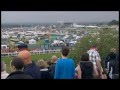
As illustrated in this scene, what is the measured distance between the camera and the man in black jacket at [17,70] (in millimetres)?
5672

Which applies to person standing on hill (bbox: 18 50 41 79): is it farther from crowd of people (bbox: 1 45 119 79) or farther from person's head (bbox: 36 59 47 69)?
person's head (bbox: 36 59 47 69)

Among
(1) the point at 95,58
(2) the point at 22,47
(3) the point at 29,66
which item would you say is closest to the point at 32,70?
(3) the point at 29,66

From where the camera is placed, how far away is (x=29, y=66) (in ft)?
20.4

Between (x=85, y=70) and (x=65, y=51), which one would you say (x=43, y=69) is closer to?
(x=65, y=51)

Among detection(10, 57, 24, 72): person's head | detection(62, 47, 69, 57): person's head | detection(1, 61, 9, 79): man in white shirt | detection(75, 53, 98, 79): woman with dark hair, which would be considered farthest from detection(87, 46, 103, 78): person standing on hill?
detection(10, 57, 24, 72): person's head

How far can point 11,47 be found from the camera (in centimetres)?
707

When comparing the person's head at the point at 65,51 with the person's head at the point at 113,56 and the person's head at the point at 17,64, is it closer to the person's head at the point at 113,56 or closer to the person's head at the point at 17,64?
the person's head at the point at 17,64

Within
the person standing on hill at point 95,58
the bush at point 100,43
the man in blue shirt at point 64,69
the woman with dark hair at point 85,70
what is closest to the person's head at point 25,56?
the man in blue shirt at point 64,69

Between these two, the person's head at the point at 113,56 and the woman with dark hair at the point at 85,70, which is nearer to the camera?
the woman with dark hair at the point at 85,70

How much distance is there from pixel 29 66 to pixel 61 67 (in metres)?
0.76

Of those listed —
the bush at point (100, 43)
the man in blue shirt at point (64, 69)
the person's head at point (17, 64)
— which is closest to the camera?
the person's head at point (17, 64)
